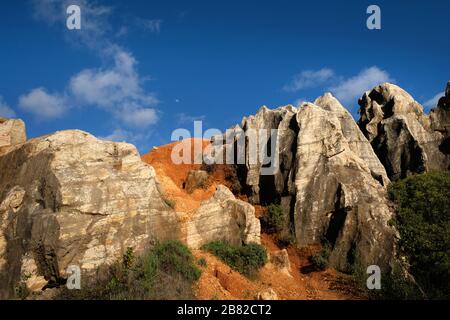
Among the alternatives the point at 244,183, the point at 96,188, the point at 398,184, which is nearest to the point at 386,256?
the point at 398,184

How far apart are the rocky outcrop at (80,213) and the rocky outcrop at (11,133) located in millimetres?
1434

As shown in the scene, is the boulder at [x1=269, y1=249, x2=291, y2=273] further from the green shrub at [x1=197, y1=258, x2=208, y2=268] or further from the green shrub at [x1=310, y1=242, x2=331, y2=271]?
the green shrub at [x1=197, y1=258, x2=208, y2=268]

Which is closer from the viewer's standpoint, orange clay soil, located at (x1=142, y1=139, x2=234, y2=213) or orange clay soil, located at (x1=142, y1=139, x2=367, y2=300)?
orange clay soil, located at (x1=142, y1=139, x2=367, y2=300)

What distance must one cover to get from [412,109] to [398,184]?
995 cm

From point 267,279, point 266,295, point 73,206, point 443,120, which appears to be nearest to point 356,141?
point 443,120

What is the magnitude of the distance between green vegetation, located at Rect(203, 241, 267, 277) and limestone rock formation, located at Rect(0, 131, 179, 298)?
7.33 feet

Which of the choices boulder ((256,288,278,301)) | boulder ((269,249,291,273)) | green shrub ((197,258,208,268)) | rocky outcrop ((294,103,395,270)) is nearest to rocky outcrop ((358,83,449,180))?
rocky outcrop ((294,103,395,270))

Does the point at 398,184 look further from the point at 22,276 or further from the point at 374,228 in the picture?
the point at 22,276

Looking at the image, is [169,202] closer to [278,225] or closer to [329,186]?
[278,225]

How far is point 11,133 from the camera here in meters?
23.7

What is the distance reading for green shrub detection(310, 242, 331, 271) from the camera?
22.6m

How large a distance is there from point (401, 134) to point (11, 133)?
87.6 feet

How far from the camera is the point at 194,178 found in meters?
27.9
